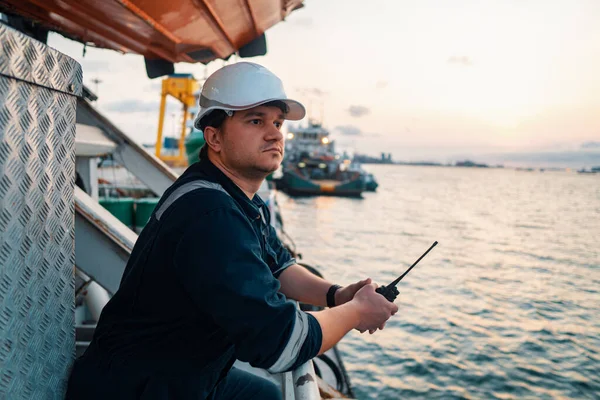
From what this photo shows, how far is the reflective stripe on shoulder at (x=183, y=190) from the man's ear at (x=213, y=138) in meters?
0.28

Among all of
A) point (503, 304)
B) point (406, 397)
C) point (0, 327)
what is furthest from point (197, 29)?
point (503, 304)

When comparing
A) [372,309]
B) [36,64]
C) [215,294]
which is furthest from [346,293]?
[36,64]

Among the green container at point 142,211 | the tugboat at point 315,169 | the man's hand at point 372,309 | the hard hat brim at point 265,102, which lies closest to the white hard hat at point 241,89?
the hard hat brim at point 265,102

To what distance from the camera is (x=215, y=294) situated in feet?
5.27

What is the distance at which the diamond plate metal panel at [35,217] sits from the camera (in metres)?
1.47

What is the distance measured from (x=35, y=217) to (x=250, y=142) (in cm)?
90

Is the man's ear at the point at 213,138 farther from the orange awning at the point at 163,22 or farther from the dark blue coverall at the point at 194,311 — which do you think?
the orange awning at the point at 163,22

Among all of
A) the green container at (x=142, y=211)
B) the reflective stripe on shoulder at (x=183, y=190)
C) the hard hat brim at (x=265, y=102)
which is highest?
the hard hat brim at (x=265, y=102)

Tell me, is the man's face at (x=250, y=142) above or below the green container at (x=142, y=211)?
above

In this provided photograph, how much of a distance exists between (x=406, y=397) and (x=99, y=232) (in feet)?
22.8

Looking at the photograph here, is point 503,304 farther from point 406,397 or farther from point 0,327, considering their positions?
point 0,327

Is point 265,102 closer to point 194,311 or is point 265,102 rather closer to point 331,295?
point 194,311

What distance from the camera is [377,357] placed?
9.67m

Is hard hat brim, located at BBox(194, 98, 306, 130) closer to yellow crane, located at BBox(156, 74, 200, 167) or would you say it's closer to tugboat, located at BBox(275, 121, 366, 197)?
yellow crane, located at BBox(156, 74, 200, 167)
